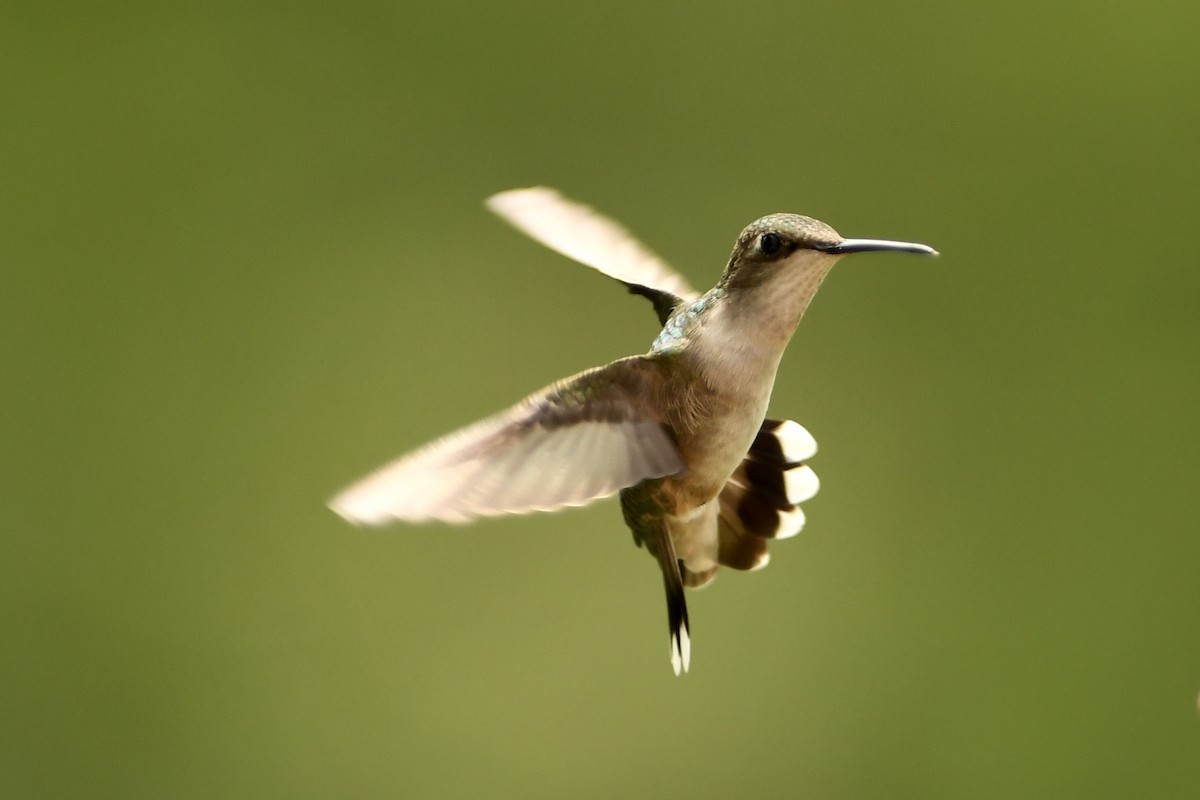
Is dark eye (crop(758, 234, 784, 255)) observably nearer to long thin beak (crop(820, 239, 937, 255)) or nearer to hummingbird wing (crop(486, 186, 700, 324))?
long thin beak (crop(820, 239, 937, 255))

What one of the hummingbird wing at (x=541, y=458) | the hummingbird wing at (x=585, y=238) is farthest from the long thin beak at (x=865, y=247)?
the hummingbird wing at (x=585, y=238)

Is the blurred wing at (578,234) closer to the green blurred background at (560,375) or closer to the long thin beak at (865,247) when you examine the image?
the long thin beak at (865,247)

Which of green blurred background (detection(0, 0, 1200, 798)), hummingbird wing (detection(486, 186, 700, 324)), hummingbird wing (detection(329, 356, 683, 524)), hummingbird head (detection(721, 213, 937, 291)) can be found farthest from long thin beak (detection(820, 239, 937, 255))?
green blurred background (detection(0, 0, 1200, 798))

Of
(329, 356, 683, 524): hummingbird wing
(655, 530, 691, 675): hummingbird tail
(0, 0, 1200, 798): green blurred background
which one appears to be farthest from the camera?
(0, 0, 1200, 798): green blurred background

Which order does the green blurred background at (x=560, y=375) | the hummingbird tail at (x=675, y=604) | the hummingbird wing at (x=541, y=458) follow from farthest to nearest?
the green blurred background at (x=560, y=375) < the hummingbird tail at (x=675, y=604) < the hummingbird wing at (x=541, y=458)

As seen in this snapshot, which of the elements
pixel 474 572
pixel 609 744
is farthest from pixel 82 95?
pixel 609 744

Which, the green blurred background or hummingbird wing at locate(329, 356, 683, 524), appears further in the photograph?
the green blurred background

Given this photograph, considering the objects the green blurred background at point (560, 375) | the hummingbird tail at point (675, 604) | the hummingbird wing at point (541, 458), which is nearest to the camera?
the hummingbird wing at point (541, 458)
